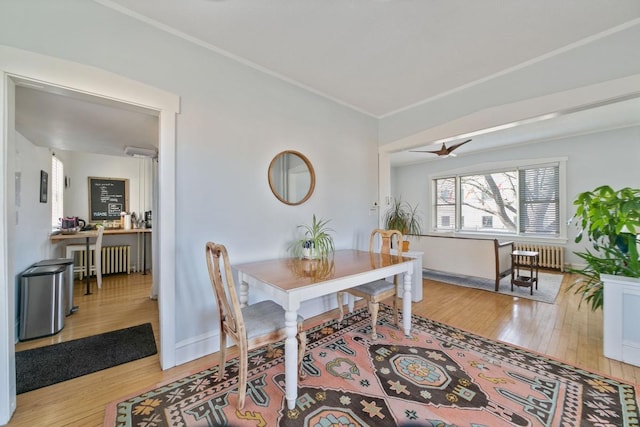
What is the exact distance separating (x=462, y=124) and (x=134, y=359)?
3.79m

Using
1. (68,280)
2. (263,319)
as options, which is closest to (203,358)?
(263,319)

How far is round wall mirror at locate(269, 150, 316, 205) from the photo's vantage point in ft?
8.34

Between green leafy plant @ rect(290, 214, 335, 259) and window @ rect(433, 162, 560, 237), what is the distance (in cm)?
503

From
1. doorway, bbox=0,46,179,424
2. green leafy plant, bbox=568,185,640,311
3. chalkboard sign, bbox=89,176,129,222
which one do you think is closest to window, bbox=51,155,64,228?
chalkboard sign, bbox=89,176,129,222

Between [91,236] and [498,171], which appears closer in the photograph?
[91,236]

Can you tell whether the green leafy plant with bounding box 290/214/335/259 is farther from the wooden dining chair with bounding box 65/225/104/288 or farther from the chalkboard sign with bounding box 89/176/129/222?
the chalkboard sign with bounding box 89/176/129/222

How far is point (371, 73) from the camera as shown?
8.23ft

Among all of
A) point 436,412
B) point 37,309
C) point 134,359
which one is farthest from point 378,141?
point 37,309

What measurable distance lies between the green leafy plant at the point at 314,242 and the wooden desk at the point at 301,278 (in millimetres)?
134

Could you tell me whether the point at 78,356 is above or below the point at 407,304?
below

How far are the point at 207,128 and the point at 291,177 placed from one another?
92 cm

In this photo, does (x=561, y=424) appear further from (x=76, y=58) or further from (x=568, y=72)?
(x=76, y=58)

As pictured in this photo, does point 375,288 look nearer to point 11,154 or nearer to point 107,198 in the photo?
point 11,154

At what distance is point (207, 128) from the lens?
6.96 feet
